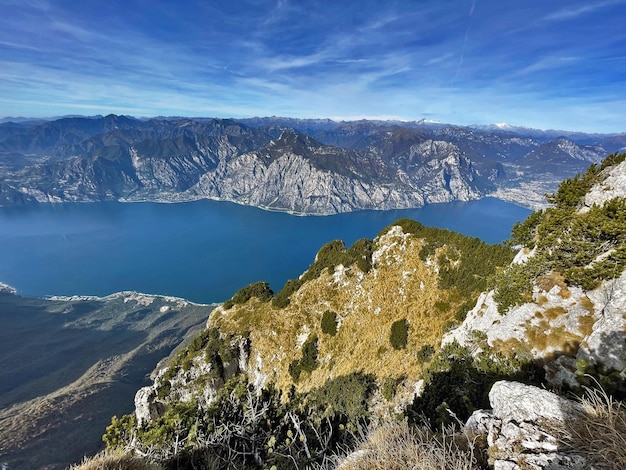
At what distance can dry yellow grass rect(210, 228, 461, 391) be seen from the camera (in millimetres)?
27562

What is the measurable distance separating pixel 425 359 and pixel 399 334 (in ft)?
13.7

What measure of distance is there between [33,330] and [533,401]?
26593 centimetres

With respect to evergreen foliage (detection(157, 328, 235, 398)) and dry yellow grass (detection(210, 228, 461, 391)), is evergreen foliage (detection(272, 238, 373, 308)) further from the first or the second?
evergreen foliage (detection(157, 328, 235, 398))

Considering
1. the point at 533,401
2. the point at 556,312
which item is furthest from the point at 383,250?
the point at 533,401

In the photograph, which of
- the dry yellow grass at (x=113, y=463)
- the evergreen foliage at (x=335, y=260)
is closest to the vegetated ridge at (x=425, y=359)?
the evergreen foliage at (x=335, y=260)

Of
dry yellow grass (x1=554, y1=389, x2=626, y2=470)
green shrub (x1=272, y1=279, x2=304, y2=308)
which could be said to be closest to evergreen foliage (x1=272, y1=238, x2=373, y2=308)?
green shrub (x1=272, y1=279, x2=304, y2=308)

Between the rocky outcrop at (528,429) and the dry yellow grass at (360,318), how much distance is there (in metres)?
17.7

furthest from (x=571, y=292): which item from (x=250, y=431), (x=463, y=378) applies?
(x=250, y=431)

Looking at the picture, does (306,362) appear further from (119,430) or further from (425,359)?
(119,430)

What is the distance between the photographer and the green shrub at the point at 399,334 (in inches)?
1070

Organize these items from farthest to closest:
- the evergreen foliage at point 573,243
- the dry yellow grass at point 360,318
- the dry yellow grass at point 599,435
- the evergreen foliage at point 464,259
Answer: the evergreen foliage at point 464,259
the dry yellow grass at point 360,318
the evergreen foliage at point 573,243
the dry yellow grass at point 599,435

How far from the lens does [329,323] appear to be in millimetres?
35594

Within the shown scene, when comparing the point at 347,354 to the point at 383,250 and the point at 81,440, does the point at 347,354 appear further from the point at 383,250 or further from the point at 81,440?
the point at 81,440

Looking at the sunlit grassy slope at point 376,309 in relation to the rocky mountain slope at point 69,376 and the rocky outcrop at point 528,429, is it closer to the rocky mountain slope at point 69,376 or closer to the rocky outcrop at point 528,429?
the rocky outcrop at point 528,429
